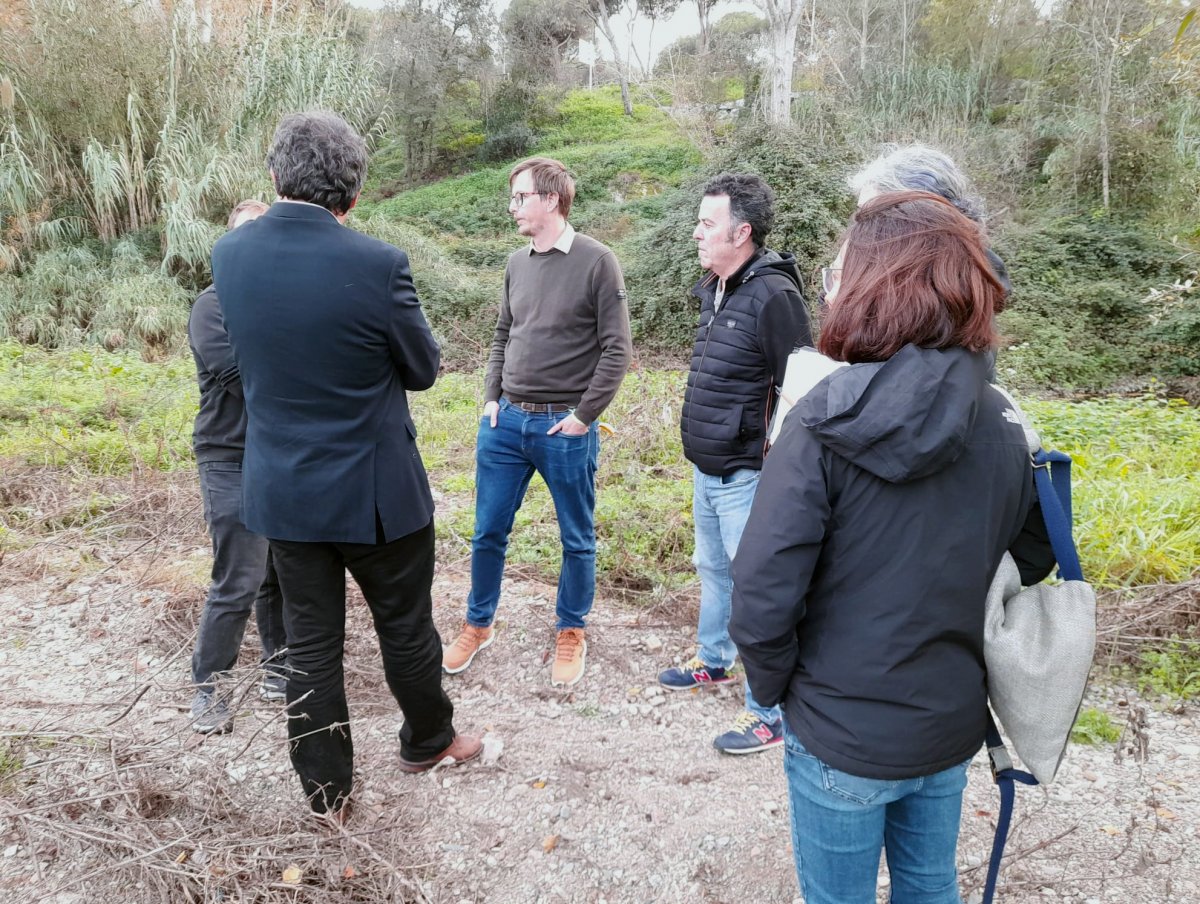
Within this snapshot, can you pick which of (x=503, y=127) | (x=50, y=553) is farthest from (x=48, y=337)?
(x=503, y=127)

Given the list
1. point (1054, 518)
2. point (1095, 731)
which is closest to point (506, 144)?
point (1095, 731)

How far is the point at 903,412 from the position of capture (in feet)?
4.32

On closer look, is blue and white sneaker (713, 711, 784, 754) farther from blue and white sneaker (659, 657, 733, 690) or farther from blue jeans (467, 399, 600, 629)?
blue jeans (467, 399, 600, 629)

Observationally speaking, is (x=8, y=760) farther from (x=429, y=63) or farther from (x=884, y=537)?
(x=429, y=63)

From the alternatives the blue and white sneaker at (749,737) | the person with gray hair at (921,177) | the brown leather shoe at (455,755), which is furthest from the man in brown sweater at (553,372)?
the person with gray hair at (921,177)

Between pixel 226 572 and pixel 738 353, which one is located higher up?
pixel 738 353

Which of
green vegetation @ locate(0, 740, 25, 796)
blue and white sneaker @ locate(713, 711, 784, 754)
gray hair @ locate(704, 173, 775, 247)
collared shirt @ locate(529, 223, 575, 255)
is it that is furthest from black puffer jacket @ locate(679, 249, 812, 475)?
green vegetation @ locate(0, 740, 25, 796)

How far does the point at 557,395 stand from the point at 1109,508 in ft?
11.5

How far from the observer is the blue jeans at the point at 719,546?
288cm

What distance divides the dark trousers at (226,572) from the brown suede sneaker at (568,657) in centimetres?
Answer: 117

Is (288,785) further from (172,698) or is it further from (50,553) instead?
(50,553)

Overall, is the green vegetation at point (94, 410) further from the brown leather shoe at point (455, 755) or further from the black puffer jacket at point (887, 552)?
the black puffer jacket at point (887, 552)

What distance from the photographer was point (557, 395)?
3281mm

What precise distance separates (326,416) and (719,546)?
5.36 feet
